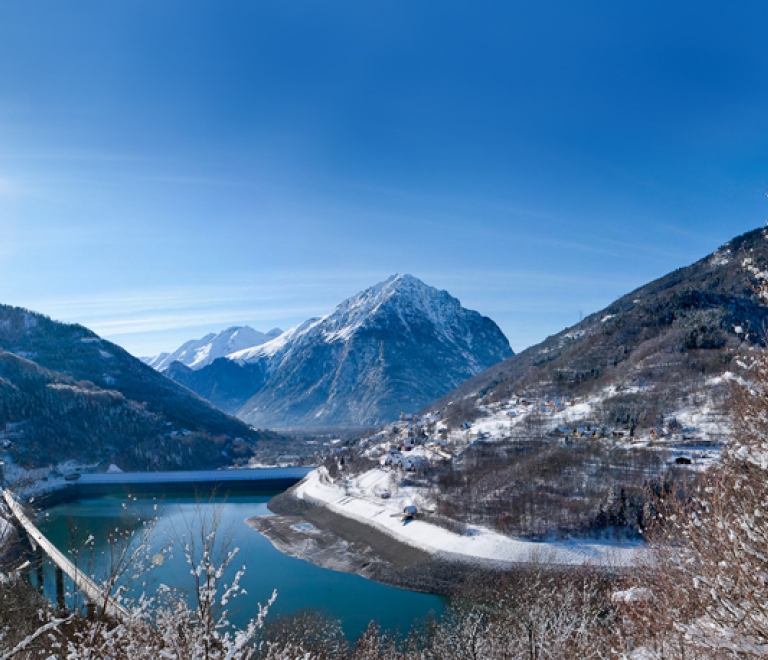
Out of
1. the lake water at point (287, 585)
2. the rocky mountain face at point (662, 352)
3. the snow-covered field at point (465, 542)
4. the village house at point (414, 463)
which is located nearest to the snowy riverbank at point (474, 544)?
the snow-covered field at point (465, 542)

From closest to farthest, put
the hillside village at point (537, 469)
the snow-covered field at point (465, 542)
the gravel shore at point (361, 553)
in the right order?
the gravel shore at point (361, 553) → the snow-covered field at point (465, 542) → the hillside village at point (537, 469)

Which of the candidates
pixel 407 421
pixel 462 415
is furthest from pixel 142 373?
pixel 462 415

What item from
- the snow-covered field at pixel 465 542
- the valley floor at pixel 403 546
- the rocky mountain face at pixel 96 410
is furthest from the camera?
the rocky mountain face at pixel 96 410

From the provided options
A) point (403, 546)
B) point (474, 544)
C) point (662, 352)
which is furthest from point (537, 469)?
point (662, 352)

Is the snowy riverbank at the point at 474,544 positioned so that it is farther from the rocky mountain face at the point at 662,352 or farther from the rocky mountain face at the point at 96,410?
the rocky mountain face at the point at 96,410

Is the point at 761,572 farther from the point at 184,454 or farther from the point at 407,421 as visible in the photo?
the point at 184,454

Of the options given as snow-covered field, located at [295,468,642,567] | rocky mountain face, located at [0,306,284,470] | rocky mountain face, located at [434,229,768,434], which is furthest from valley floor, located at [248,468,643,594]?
rocky mountain face, located at [0,306,284,470]

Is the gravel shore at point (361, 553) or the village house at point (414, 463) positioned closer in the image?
the gravel shore at point (361, 553)
